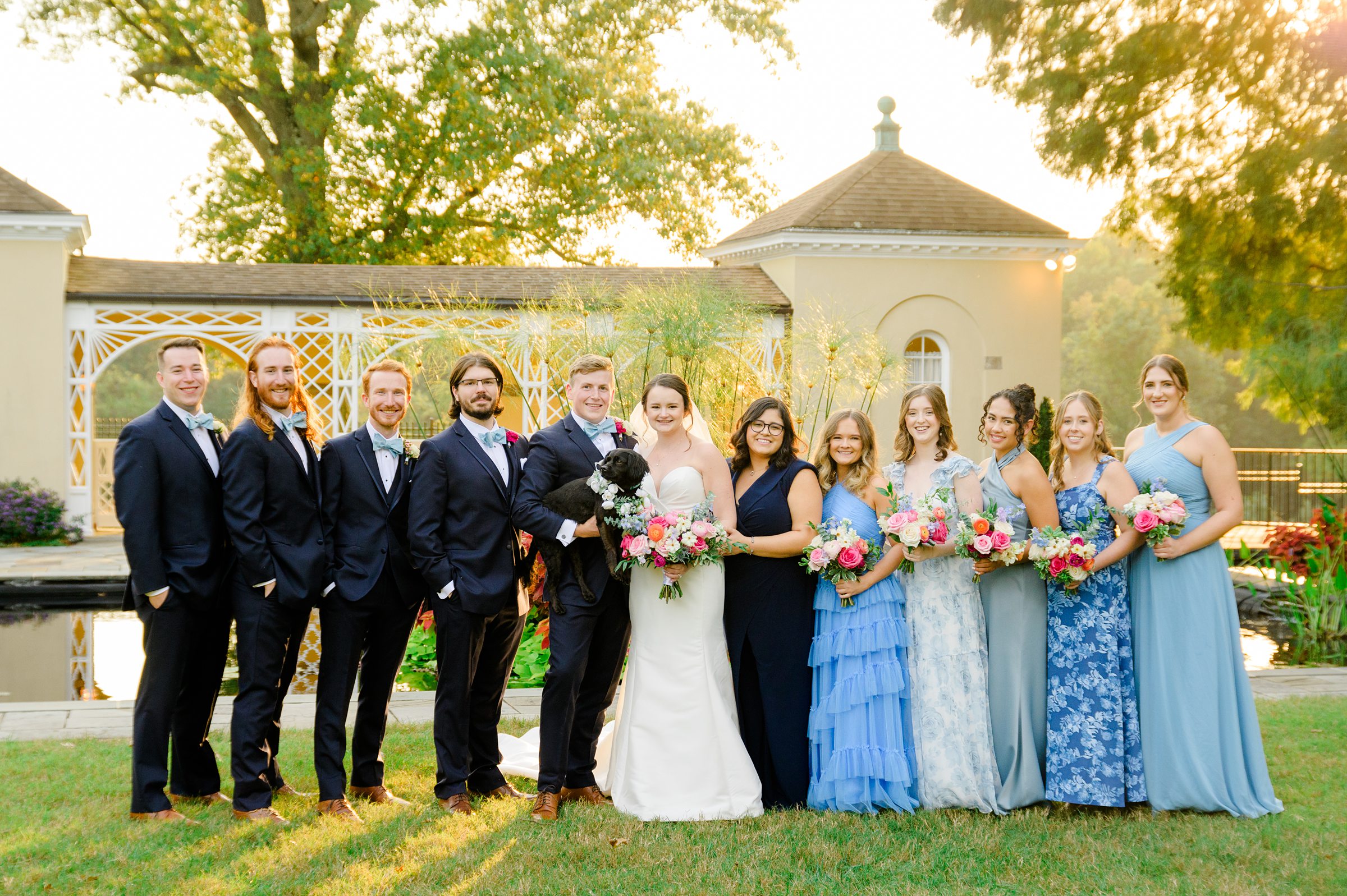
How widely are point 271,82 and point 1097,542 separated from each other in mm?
22786

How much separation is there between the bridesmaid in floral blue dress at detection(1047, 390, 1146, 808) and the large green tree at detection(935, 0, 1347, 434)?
846 centimetres

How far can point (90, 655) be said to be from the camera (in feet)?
→ 30.8

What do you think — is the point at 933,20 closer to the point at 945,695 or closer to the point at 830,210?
the point at 830,210

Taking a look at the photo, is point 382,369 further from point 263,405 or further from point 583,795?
point 583,795

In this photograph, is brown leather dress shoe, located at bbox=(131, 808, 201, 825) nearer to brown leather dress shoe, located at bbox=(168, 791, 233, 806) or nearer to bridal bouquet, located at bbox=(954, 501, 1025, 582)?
brown leather dress shoe, located at bbox=(168, 791, 233, 806)

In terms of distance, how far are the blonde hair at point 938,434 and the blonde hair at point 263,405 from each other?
2.69 meters

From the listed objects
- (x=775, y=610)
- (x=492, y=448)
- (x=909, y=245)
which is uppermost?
(x=909, y=245)

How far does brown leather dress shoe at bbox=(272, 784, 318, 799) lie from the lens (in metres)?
5.17

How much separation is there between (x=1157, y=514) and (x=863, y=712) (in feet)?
5.11

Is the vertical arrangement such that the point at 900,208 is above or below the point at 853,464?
above

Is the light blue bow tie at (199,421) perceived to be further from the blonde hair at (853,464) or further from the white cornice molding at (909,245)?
the white cornice molding at (909,245)

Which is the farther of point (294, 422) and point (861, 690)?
point (861, 690)


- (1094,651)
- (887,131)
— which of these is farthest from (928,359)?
(1094,651)

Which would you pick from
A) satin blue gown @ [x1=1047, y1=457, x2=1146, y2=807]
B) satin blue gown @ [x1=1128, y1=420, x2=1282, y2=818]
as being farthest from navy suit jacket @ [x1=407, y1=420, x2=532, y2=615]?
satin blue gown @ [x1=1128, y1=420, x2=1282, y2=818]
